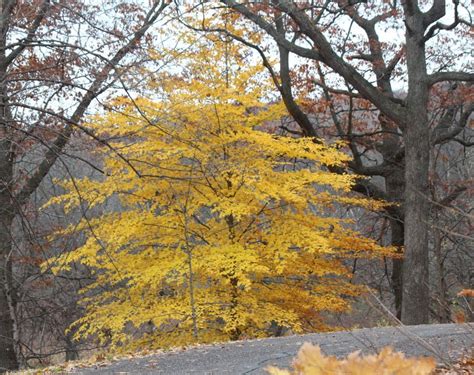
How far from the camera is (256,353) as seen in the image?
627cm

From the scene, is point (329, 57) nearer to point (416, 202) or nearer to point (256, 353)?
point (416, 202)

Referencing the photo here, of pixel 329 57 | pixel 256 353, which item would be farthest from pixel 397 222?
pixel 256 353

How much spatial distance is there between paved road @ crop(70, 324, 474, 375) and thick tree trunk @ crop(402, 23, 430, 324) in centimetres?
506

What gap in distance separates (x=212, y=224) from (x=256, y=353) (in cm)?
572

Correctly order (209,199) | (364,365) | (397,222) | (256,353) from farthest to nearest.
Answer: (397,222) < (209,199) < (256,353) < (364,365)

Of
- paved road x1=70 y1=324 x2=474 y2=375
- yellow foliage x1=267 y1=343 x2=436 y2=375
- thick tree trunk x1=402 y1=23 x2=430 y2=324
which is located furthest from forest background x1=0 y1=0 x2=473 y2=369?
yellow foliage x1=267 y1=343 x2=436 y2=375

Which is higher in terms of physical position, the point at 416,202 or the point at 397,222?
the point at 416,202

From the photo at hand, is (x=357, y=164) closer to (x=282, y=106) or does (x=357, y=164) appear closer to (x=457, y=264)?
(x=282, y=106)

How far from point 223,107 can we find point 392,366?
32.0ft

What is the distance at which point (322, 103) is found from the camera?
1691 centimetres

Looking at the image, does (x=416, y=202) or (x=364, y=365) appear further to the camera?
(x=416, y=202)

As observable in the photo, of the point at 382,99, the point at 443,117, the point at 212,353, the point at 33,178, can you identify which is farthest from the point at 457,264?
the point at 212,353

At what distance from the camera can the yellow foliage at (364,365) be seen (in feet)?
4.16

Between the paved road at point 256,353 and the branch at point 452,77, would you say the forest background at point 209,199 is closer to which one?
the branch at point 452,77
